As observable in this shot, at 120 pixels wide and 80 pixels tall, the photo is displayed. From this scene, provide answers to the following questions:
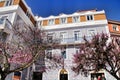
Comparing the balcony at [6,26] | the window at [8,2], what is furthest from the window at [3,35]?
the window at [8,2]

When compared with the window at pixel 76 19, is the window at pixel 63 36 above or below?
below

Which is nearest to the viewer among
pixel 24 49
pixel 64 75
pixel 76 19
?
pixel 24 49

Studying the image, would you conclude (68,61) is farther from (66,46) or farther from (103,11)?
(103,11)

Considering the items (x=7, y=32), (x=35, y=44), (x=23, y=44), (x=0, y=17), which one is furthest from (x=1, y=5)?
(x=35, y=44)

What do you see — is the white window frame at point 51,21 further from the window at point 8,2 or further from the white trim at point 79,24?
the window at point 8,2

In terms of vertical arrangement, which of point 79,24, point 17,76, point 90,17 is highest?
point 90,17

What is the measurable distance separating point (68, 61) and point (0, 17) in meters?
11.7

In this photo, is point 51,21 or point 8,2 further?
point 51,21

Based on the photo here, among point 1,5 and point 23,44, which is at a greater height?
point 1,5

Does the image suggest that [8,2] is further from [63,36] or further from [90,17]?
[90,17]

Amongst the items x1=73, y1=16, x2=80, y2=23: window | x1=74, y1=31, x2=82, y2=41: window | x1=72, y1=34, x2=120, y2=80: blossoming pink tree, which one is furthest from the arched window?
x1=73, y1=16, x2=80, y2=23: window

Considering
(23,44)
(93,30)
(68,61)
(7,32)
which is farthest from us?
(93,30)

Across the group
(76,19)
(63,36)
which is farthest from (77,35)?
(76,19)

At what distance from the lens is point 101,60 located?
14773 millimetres
